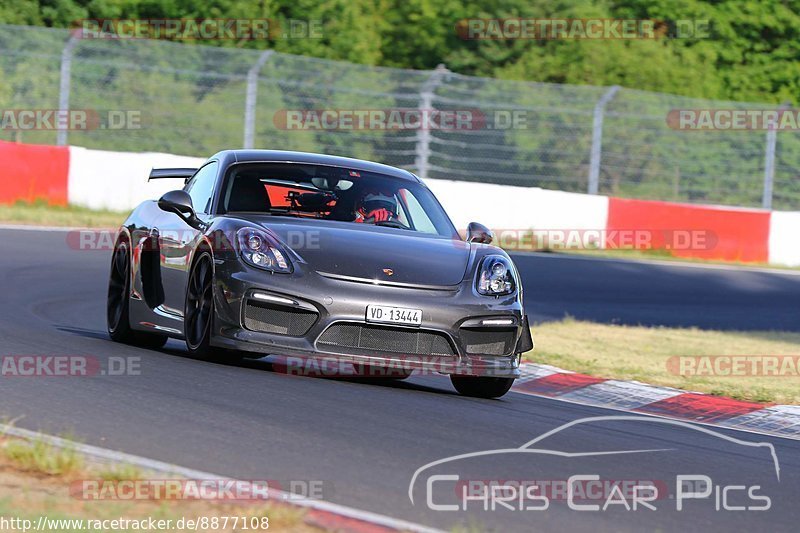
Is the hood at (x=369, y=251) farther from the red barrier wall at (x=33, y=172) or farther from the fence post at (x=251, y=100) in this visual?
the fence post at (x=251, y=100)

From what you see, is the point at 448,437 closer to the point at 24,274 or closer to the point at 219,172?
the point at 219,172

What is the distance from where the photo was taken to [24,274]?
45.4 ft

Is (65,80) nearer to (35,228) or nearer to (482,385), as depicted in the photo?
(35,228)

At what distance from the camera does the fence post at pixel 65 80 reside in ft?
74.0

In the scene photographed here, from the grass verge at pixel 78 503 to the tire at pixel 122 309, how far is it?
4081 mm

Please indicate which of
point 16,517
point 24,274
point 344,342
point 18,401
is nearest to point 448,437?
point 344,342

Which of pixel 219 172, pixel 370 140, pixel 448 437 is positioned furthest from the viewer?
pixel 370 140

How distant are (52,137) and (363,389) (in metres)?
16.1

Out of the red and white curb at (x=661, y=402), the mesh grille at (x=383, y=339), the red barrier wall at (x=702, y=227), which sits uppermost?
the mesh grille at (x=383, y=339)

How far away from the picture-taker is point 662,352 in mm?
12477

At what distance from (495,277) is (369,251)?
2.40ft

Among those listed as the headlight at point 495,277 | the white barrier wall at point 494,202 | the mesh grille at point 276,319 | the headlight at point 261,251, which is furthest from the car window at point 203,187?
the white barrier wall at point 494,202

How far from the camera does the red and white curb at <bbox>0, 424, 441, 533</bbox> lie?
15.2ft

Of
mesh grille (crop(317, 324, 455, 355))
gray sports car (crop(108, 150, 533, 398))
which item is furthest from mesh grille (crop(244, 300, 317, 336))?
mesh grille (crop(317, 324, 455, 355))
